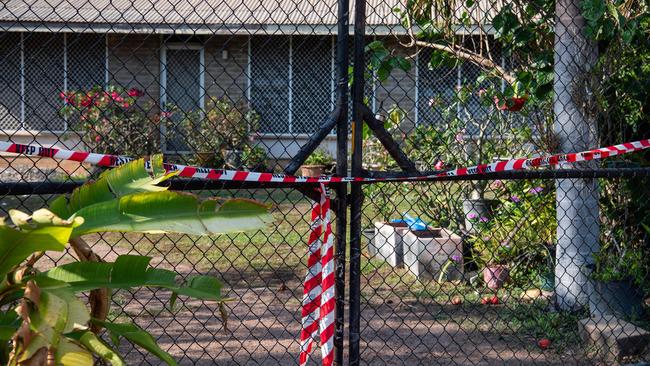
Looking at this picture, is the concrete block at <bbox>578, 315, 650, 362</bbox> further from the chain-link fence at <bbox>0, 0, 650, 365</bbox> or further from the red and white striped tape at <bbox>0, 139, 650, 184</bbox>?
the red and white striped tape at <bbox>0, 139, 650, 184</bbox>

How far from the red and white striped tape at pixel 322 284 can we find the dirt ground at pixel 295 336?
3.14 feet

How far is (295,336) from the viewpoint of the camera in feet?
17.0

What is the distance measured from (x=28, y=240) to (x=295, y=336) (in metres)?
3.30

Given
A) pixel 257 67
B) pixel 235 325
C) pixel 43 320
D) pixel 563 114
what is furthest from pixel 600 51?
pixel 257 67

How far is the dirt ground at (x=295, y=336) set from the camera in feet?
15.7

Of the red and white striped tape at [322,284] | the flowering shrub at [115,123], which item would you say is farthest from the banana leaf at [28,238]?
the flowering shrub at [115,123]

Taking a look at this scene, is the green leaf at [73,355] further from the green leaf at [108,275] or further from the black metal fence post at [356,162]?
the black metal fence post at [356,162]

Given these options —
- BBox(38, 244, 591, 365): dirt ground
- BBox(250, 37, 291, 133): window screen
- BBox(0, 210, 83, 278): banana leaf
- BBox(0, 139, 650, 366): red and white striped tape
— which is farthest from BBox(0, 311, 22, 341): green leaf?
BBox(250, 37, 291, 133): window screen

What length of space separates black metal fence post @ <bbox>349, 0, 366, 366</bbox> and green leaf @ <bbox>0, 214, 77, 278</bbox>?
5.29ft

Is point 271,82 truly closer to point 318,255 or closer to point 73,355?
point 318,255

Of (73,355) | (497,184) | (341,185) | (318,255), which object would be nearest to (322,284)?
(318,255)

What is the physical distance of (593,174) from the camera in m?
3.90

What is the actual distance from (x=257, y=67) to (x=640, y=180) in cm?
955

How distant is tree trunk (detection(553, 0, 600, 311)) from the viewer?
17.2 ft
